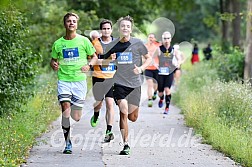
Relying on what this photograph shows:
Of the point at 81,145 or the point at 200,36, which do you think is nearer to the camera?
the point at 81,145

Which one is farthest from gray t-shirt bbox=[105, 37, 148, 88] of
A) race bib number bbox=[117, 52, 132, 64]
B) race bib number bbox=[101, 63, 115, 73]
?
race bib number bbox=[101, 63, 115, 73]

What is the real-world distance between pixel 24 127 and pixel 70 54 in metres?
1.87

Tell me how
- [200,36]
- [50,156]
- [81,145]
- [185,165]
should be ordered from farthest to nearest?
[200,36] → [81,145] → [50,156] → [185,165]

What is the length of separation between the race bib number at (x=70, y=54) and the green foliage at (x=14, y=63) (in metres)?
2.32

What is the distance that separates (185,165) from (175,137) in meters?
2.89

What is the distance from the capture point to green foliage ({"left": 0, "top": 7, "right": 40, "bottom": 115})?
39.4 feet

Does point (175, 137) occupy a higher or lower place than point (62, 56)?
lower

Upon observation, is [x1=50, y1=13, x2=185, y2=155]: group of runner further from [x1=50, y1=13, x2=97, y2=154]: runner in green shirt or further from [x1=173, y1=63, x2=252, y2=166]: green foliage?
[x1=173, y1=63, x2=252, y2=166]: green foliage

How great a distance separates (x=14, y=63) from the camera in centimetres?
1274

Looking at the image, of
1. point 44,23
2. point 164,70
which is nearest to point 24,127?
point 164,70

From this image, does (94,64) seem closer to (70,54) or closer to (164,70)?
(70,54)

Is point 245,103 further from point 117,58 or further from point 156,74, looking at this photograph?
point 156,74

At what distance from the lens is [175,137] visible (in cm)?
1166

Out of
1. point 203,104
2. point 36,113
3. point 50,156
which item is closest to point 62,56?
point 50,156
